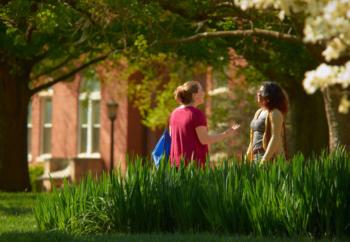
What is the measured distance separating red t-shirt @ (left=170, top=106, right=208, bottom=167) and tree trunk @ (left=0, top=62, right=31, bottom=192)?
47.0 ft

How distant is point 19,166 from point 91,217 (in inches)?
592

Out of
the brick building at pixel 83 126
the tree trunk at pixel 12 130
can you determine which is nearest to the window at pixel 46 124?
the brick building at pixel 83 126

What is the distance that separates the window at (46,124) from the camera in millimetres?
43938

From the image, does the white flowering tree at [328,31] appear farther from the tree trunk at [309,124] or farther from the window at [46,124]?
the window at [46,124]

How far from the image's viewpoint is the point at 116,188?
37.1 ft

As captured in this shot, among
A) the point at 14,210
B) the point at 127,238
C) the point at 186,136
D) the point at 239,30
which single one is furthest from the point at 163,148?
the point at 239,30

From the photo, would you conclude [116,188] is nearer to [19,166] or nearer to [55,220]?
[55,220]

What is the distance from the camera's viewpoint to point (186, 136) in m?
11.9

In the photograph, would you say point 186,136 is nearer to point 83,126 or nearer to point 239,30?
point 239,30

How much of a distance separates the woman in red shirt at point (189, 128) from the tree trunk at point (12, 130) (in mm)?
14386

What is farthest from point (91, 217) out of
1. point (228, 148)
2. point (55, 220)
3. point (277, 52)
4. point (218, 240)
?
point (228, 148)

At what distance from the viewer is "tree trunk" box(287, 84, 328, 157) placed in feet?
76.1

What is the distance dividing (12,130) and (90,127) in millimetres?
15251

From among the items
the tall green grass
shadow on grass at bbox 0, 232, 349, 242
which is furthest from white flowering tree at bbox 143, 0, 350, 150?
shadow on grass at bbox 0, 232, 349, 242
